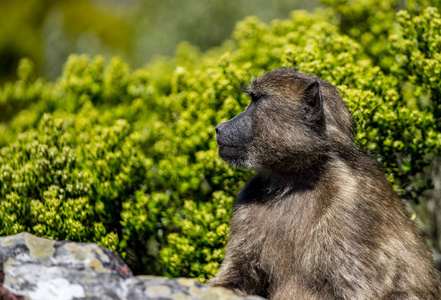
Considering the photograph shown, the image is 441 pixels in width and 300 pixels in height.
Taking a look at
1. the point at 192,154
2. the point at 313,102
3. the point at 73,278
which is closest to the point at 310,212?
the point at 313,102

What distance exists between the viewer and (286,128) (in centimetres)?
349

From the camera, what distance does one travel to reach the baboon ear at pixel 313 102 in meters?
3.40

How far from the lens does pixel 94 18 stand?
23.4 meters

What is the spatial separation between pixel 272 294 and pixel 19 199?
2232 mm

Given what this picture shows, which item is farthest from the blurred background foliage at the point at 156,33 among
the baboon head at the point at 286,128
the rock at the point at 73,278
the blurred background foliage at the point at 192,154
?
the rock at the point at 73,278

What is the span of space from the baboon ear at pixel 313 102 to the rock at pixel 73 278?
119cm

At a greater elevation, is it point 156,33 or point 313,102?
point 156,33

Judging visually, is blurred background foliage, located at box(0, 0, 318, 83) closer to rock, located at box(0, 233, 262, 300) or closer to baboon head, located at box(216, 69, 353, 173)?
baboon head, located at box(216, 69, 353, 173)

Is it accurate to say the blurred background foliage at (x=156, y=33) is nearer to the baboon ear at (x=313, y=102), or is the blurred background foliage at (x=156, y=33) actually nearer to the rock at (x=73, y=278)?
the baboon ear at (x=313, y=102)

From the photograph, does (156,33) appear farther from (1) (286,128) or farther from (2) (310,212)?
(2) (310,212)

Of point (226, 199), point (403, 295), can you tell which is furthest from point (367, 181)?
point (226, 199)

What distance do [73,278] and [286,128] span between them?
152 cm

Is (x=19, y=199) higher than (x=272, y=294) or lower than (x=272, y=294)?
higher

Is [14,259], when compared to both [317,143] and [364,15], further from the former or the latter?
[364,15]
